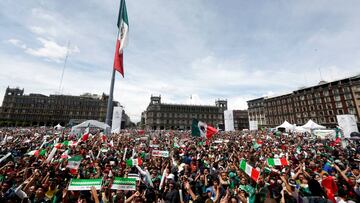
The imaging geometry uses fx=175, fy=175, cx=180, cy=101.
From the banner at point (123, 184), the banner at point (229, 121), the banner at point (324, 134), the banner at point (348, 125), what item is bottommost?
the banner at point (123, 184)

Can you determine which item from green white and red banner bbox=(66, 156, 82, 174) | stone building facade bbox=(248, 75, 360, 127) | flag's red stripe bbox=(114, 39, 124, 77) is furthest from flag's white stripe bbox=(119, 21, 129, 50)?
stone building facade bbox=(248, 75, 360, 127)

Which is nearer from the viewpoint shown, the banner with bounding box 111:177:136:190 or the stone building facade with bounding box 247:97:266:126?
the banner with bounding box 111:177:136:190

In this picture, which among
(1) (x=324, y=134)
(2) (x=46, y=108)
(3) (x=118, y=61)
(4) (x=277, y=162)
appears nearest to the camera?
(4) (x=277, y=162)

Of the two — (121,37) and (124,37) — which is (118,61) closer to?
(124,37)

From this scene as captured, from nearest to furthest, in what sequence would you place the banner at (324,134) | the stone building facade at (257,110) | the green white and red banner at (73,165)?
the green white and red banner at (73,165) < the banner at (324,134) < the stone building facade at (257,110)

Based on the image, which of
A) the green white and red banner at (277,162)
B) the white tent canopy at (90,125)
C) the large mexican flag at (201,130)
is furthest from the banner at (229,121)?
the green white and red banner at (277,162)

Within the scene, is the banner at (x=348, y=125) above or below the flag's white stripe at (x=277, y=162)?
above

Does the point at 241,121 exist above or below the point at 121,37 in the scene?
below

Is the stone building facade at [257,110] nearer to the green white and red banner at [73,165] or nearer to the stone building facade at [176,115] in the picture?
the stone building facade at [176,115]

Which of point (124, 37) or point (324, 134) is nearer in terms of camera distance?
point (124, 37)

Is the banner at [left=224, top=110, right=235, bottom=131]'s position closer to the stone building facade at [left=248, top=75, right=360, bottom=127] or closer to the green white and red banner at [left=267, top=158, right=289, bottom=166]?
the green white and red banner at [left=267, top=158, right=289, bottom=166]

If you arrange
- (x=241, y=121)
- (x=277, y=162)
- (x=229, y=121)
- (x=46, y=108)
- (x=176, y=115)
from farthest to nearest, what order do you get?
(x=241, y=121) < (x=176, y=115) < (x=46, y=108) < (x=229, y=121) < (x=277, y=162)

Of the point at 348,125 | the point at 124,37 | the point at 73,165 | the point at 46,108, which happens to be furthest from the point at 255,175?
the point at 46,108

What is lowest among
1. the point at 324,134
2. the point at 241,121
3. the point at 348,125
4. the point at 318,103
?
the point at 324,134
